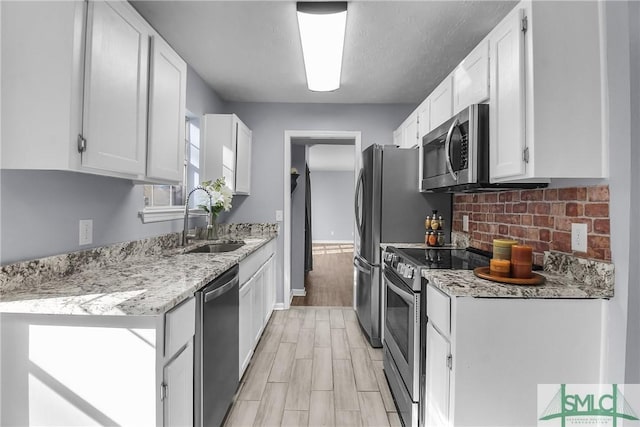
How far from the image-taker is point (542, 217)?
5.53ft

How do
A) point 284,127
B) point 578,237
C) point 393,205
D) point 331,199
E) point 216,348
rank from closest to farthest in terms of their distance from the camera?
point 578,237 → point 216,348 → point 393,205 → point 284,127 → point 331,199

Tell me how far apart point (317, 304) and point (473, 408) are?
2.84 meters

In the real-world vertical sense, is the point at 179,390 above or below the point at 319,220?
below

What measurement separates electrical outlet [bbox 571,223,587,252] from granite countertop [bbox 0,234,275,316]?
166 centimetres

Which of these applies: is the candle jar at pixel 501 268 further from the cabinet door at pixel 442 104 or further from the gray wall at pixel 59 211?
the gray wall at pixel 59 211

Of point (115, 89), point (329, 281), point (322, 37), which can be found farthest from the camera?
point (329, 281)

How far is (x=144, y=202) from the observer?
2139 mm

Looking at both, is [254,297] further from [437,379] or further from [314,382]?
[437,379]

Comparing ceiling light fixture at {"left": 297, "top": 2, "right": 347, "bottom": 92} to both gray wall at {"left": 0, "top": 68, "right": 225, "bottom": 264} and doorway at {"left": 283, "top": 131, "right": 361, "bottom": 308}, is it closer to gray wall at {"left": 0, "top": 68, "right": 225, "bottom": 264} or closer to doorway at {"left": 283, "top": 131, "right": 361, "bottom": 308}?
doorway at {"left": 283, "top": 131, "right": 361, "bottom": 308}

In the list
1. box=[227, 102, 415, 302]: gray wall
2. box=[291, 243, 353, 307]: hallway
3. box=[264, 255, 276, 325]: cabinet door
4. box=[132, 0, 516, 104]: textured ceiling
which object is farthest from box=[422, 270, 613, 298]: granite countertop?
box=[291, 243, 353, 307]: hallway

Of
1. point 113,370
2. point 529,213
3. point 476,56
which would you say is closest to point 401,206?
point 529,213

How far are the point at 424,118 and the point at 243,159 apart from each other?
5.95ft

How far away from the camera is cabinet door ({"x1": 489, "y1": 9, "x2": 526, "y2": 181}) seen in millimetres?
1392
